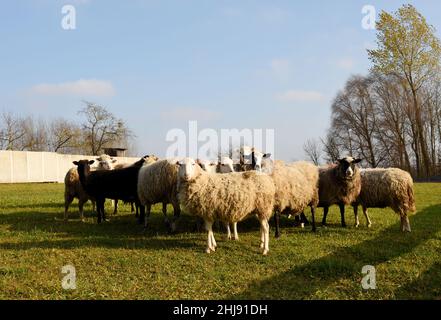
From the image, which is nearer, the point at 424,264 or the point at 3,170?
the point at 424,264

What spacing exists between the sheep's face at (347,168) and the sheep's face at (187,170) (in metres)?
4.33

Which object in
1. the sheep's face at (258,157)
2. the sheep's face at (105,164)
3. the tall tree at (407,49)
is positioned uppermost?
the tall tree at (407,49)

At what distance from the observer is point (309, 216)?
12.5m

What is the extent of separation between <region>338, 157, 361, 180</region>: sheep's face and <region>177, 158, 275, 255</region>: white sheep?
2.82 metres

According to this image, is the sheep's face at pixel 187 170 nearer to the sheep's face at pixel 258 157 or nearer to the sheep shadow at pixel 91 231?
the sheep shadow at pixel 91 231

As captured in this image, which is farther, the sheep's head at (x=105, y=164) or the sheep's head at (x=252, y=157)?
the sheep's head at (x=105, y=164)

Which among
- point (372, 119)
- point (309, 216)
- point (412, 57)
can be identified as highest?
point (412, 57)

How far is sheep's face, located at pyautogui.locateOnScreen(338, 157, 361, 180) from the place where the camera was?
9734 mm

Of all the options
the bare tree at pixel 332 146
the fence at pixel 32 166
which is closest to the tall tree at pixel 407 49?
the bare tree at pixel 332 146

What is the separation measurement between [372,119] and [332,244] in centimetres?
4034

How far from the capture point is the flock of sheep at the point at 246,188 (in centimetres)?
763
